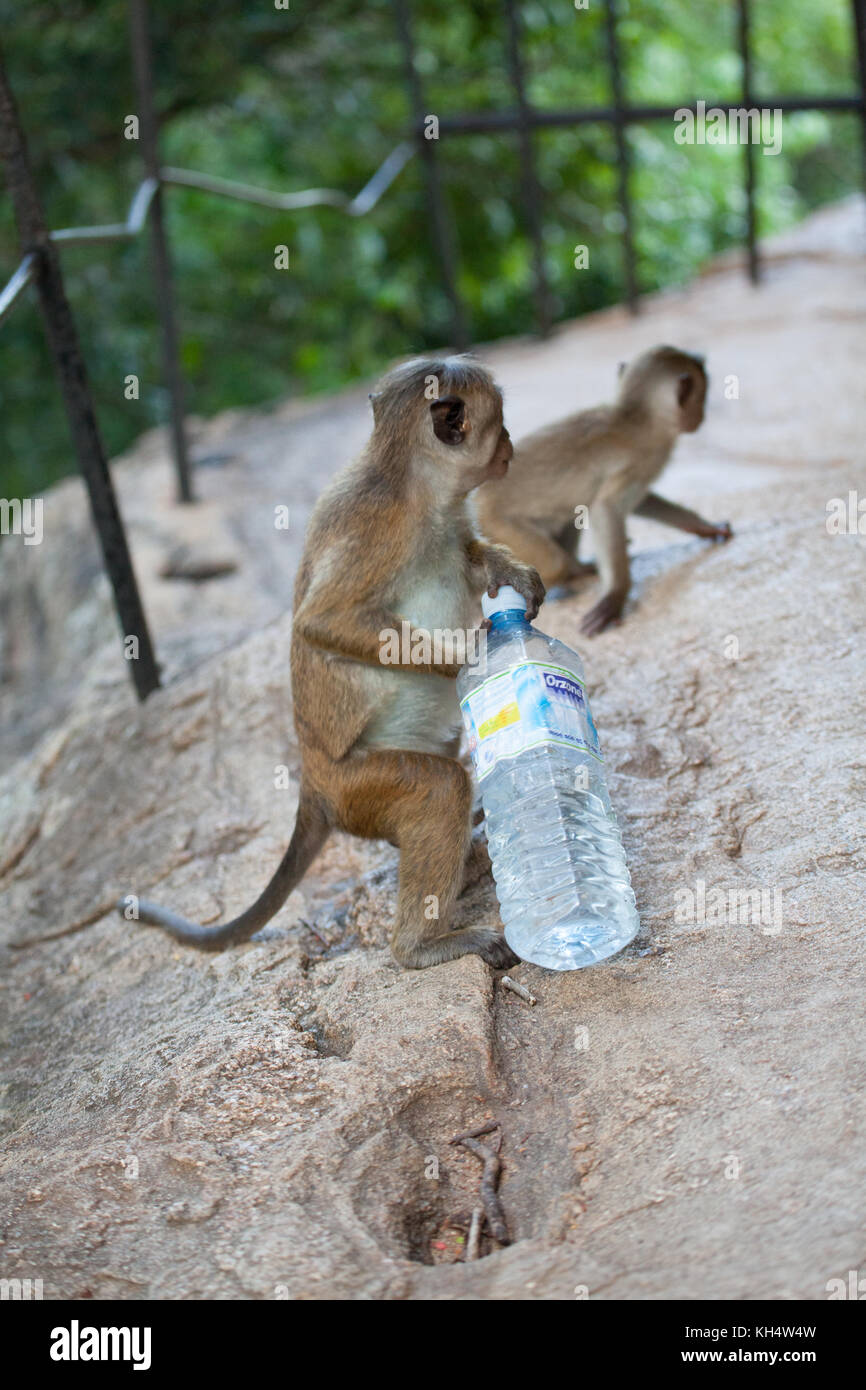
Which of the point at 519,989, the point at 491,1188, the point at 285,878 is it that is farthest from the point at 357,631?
the point at 491,1188

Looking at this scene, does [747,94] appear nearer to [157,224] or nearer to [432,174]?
[432,174]

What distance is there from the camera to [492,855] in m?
3.24

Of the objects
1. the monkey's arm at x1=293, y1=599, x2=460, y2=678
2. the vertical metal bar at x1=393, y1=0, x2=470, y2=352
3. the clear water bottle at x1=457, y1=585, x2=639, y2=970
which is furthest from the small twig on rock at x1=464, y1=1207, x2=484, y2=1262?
the vertical metal bar at x1=393, y1=0, x2=470, y2=352

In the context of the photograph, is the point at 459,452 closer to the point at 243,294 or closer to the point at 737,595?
the point at 737,595

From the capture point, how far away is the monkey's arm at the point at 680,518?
464cm

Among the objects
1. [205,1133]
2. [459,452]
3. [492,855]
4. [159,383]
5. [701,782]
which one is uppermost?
[159,383]

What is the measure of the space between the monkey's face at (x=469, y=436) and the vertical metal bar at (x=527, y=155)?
5543 mm

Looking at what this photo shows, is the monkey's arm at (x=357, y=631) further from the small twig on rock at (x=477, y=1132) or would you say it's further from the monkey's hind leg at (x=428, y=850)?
the small twig on rock at (x=477, y=1132)

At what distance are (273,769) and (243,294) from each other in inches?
299

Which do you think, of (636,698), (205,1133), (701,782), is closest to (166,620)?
(636,698)

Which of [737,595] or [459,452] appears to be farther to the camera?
[737,595]

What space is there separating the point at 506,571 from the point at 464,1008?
1099 millimetres

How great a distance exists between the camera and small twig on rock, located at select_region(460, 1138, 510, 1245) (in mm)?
2336

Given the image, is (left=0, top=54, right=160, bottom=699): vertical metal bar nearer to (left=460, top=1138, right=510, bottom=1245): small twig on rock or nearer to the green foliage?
(left=460, top=1138, right=510, bottom=1245): small twig on rock
